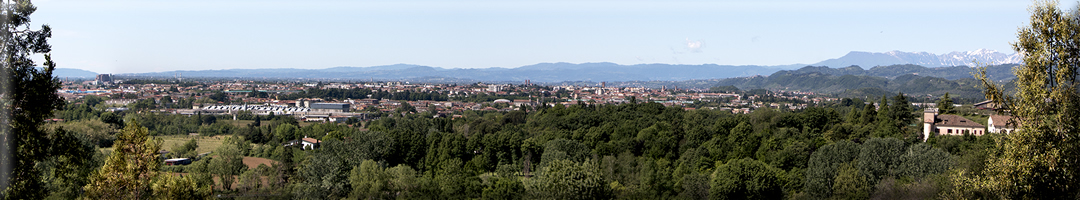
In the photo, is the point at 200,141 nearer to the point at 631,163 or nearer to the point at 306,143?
the point at 306,143

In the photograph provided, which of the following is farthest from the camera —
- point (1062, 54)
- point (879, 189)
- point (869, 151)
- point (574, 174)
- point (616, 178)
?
point (616, 178)

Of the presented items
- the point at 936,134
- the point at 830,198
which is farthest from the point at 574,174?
the point at 936,134

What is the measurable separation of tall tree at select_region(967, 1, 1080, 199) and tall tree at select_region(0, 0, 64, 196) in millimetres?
9067

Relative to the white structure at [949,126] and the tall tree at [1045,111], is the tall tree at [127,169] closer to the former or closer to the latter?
the tall tree at [1045,111]

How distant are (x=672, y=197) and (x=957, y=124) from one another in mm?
16862

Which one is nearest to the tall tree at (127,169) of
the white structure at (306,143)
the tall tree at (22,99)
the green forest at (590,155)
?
the green forest at (590,155)

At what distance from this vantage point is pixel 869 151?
23688 mm

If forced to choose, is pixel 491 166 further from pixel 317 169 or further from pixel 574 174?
pixel 574 174

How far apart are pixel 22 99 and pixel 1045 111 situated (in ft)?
31.7

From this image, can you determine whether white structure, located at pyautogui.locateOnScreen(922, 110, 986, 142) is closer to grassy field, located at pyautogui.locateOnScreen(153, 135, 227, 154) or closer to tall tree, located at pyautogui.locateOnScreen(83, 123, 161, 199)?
tall tree, located at pyautogui.locateOnScreen(83, 123, 161, 199)

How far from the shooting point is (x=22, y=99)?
7297 mm

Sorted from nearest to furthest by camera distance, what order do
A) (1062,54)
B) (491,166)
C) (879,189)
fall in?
(1062,54), (879,189), (491,166)

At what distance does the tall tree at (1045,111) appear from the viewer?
21.2 feet

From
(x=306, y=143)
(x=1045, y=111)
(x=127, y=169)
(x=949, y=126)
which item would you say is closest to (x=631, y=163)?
(x=949, y=126)
